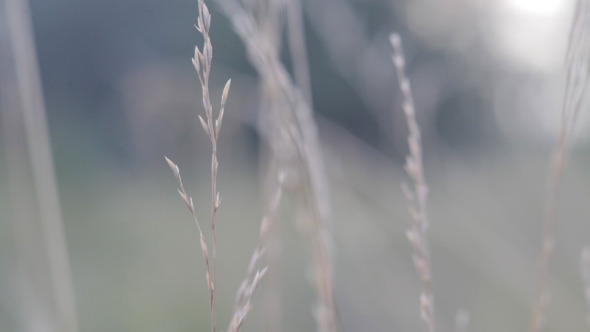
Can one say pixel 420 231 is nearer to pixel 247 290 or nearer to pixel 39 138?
pixel 247 290

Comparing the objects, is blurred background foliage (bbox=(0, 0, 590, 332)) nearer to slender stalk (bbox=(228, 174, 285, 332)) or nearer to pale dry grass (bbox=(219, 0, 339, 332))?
pale dry grass (bbox=(219, 0, 339, 332))

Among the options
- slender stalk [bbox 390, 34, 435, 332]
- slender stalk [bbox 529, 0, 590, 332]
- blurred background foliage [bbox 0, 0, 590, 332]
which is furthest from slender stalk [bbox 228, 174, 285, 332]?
blurred background foliage [bbox 0, 0, 590, 332]

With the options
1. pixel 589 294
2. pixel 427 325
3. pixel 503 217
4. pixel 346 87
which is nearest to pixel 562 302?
pixel 503 217

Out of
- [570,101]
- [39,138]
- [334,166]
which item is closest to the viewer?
[570,101]

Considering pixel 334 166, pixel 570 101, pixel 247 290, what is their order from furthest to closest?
pixel 334 166, pixel 570 101, pixel 247 290

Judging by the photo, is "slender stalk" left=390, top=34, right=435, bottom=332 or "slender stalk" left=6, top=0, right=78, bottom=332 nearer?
"slender stalk" left=390, top=34, right=435, bottom=332

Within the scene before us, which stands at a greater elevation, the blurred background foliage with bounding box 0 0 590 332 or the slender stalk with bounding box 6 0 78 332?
the slender stalk with bounding box 6 0 78 332

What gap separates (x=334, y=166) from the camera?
130 cm

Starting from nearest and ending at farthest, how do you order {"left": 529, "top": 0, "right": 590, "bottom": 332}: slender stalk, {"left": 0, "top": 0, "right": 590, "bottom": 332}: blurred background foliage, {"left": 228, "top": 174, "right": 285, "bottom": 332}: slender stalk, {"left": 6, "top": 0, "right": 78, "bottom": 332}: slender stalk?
{"left": 228, "top": 174, "right": 285, "bottom": 332}: slender stalk → {"left": 529, "top": 0, "right": 590, "bottom": 332}: slender stalk → {"left": 6, "top": 0, "right": 78, "bottom": 332}: slender stalk → {"left": 0, "top": 0, "right": 590, "bottom": 332}: blurred background foliage

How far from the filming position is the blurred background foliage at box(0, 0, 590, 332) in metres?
1.51

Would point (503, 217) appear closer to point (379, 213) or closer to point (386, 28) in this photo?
point (379, 213)

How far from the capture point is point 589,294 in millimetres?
500

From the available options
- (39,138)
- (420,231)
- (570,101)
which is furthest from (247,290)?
(39,138)

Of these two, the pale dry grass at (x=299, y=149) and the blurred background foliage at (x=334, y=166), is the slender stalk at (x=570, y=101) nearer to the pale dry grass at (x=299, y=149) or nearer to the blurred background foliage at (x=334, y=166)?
the pale dry grass at (x=299, y=149)
